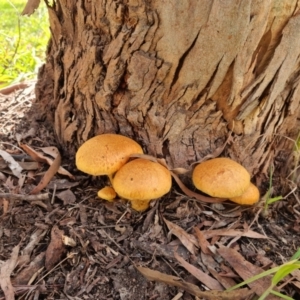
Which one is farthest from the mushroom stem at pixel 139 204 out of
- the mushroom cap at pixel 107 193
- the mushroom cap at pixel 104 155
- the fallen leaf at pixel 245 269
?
the fallen leaf at pixel 245 269

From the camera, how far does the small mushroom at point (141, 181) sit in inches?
84.5

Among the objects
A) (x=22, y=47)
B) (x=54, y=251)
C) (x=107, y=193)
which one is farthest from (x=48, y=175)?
(x=22, y=47)

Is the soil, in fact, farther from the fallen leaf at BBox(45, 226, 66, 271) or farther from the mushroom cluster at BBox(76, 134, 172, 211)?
the mushroom cluster at BBox(76, 134, 172, 211)

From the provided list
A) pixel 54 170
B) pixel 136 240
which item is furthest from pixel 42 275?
pixel 54 170

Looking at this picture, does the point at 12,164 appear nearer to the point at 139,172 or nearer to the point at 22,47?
the point at 139,172

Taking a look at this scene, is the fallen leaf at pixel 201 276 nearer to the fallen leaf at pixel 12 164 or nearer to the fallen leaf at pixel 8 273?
the fallen leaf at pixel 8 273

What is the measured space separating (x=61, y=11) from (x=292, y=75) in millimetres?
1499

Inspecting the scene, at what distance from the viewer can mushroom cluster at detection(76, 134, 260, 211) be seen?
2.16 m

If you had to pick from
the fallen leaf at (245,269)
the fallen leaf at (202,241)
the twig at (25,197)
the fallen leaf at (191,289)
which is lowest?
the fallen leaf at (191,289)

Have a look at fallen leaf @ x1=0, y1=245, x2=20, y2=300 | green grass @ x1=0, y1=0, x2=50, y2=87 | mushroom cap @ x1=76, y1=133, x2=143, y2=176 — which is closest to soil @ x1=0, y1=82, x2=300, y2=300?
fallen leaf @ x1=0, y1=245, x2=20, y2=300

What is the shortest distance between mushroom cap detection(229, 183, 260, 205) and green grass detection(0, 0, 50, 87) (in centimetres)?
235

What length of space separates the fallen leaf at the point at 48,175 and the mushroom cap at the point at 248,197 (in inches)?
45.9

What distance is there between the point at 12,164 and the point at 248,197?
1.58 meters

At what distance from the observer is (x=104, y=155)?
87.7 inches
